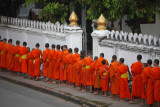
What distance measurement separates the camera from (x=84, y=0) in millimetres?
13742

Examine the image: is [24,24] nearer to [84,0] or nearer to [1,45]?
[1,45]

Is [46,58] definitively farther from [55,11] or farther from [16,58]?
[55,11]

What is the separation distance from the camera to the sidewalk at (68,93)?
1045 centimetres

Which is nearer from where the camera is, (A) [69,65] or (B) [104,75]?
(B) [104,75]

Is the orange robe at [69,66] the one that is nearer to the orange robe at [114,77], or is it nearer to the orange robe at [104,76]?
the orange robe at [104,76]

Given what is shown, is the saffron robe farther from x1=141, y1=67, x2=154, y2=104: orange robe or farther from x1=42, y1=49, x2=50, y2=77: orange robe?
x1=141, y1=67, x2=154, y2=104: orange robe

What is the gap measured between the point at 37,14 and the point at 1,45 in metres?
9.25

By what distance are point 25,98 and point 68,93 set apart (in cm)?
146

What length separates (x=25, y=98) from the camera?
11227 millimetres

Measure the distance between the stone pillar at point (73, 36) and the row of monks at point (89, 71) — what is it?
139 cm

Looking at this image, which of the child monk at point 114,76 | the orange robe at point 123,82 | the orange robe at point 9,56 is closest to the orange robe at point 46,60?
the orange robe at point 9,56

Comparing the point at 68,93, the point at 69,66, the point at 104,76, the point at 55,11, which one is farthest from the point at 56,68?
the point at 55,11

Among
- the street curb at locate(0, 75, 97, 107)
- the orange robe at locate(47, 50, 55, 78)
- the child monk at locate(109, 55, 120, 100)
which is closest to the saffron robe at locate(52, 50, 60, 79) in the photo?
the orange robe at locate(47, 50, 55, 78)

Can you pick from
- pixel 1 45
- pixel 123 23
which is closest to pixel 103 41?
pixel 1 45
